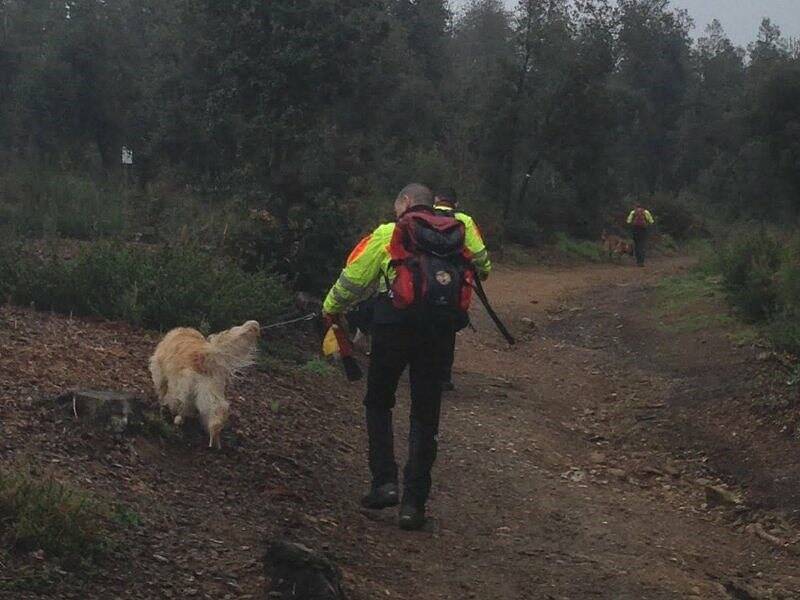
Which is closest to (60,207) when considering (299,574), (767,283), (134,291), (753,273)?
(134,291)

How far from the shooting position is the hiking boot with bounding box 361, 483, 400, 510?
628cm

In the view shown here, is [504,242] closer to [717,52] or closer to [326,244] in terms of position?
[326,244]

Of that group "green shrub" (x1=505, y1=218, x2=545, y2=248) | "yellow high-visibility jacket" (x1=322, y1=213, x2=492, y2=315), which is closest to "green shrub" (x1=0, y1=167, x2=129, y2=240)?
"yellow high-visibility jacket" (x1=322, y1=213, x2=492, y2=315)

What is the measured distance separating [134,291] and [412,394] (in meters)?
3.78

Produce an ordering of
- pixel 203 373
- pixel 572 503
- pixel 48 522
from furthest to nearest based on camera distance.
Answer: pixel 572 503, pixel 203 373, pixel 48 522

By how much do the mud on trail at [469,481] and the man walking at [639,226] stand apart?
1704 cm

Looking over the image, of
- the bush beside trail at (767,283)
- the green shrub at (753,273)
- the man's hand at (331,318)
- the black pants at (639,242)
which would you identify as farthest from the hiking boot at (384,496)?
the black pants at (639,242)

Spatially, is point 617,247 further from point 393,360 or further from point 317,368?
point 393,360

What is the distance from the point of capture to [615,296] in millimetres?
20484

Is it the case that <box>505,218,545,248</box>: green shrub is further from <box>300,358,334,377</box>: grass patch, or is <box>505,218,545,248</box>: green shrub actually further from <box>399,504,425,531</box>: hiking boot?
<box>399,504,425,531</box>: hiking boot

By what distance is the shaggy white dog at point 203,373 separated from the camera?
21.1ft

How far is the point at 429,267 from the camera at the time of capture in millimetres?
5812

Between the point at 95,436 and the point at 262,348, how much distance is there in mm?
4285

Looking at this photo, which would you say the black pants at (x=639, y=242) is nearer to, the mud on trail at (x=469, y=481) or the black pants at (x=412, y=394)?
the mud on trail at (x=469, y=481)
